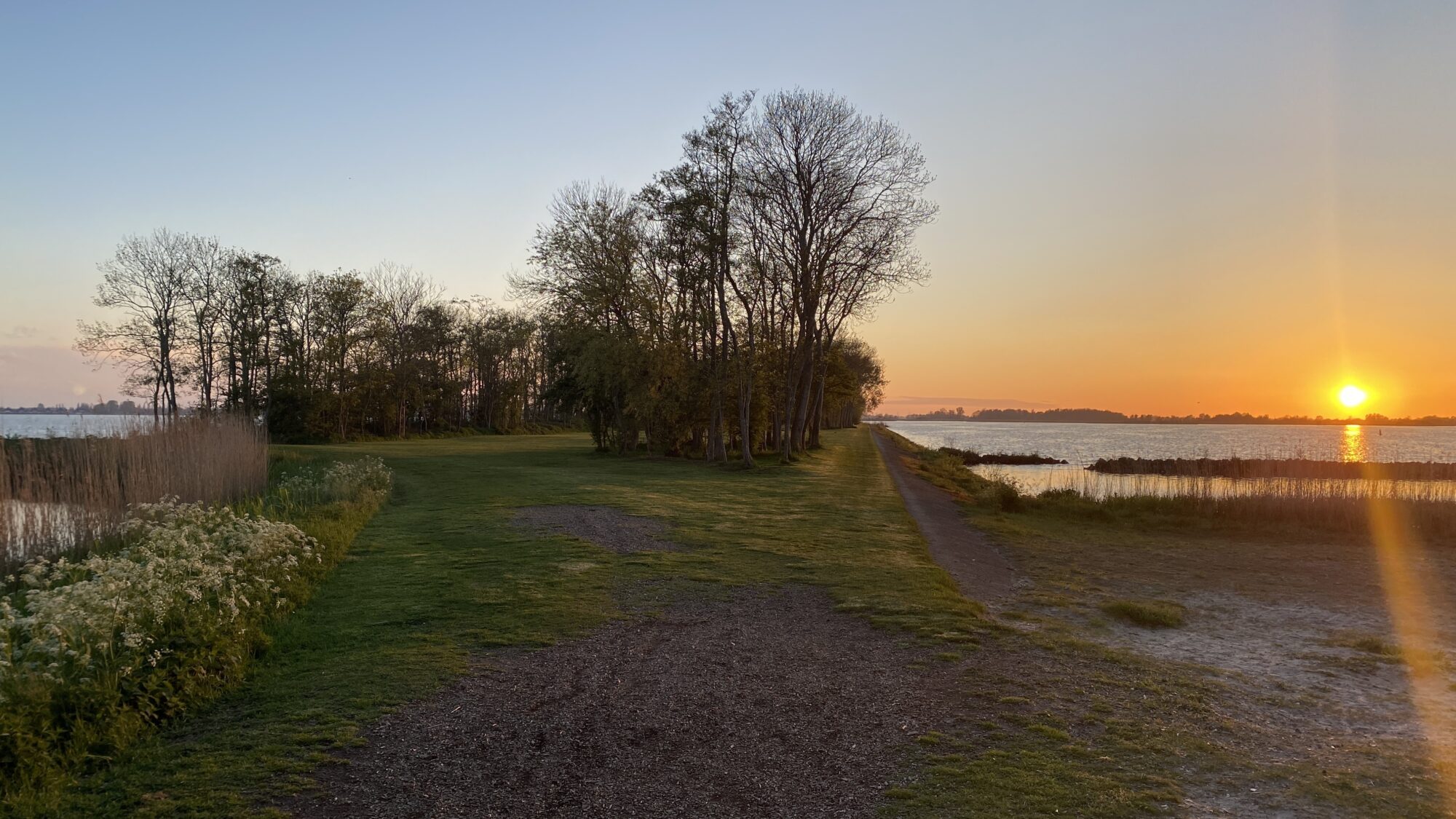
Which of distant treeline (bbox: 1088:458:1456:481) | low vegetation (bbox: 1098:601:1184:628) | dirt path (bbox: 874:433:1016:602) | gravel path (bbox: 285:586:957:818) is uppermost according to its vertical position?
gravel path (bbox: 285:586:957:818)

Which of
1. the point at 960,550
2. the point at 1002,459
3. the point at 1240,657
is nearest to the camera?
the point at 1240,657

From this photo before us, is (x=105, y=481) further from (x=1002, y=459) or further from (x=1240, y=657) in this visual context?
(x=1002, y=459)

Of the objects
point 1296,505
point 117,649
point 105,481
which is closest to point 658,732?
point 117,649

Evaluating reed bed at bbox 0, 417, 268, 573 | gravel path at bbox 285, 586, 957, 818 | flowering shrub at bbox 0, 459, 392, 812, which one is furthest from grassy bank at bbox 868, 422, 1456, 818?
reed bed at bbox 0, 417, 268, 573

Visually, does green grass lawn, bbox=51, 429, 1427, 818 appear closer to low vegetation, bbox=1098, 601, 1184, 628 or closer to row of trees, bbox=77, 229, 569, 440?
low vegetation, bbox=1098, 601, 1184, 628

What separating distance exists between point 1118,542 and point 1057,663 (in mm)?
9948

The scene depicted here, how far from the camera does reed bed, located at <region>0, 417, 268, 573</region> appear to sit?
11508mm

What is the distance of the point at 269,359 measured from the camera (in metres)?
53.6

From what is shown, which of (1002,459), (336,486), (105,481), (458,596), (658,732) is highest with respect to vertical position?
(105,481)

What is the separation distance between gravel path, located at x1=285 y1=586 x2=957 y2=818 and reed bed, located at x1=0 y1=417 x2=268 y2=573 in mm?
8270

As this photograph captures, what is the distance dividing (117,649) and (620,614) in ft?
14.4

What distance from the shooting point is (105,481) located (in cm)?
1380

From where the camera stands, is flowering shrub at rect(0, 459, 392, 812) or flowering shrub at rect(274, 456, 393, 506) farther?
flowering shrub at rect(274, 456, 393, 506)

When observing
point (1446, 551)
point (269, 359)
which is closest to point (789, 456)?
point (1446, 551)
